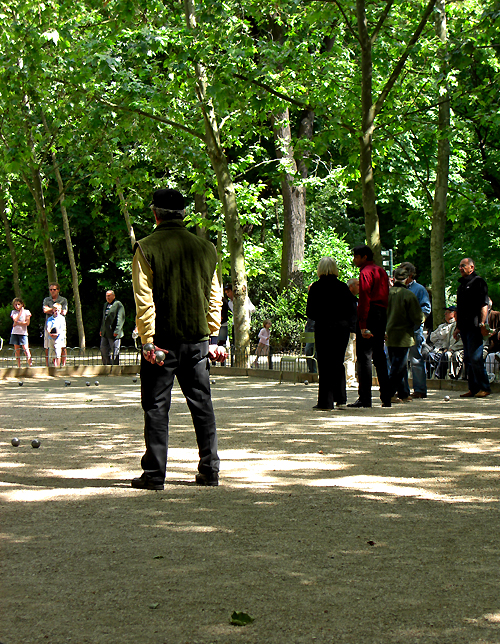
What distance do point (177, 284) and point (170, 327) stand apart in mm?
320

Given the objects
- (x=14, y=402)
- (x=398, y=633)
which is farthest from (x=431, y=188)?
(x=398, y=633)

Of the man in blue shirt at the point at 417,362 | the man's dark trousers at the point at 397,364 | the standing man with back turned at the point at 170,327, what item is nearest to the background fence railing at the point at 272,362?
the man in blue shirt at the point at 417,362

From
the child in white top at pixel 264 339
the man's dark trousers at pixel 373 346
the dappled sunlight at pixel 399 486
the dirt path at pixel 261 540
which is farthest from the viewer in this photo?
the child in white top at pixel 264 339

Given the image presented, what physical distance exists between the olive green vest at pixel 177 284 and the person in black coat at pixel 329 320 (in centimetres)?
547

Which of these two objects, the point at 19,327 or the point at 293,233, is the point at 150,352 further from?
the point at 293,233

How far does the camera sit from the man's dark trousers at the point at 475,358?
14.0 meters

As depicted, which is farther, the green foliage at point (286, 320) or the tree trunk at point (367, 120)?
the green foliage at point (286, 320)

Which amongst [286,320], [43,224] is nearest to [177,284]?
[286,320]

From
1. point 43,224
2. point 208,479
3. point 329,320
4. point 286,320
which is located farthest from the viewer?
point 43,224

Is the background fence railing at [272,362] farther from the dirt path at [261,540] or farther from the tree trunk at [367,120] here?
the dirt path at [261,540]

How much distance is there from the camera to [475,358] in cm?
1425

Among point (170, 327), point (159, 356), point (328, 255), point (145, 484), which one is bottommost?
point (145, 484)

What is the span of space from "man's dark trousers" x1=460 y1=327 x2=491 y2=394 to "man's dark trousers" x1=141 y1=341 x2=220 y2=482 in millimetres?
7918

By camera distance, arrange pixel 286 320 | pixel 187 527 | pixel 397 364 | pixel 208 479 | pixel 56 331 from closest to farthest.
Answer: pixel 187 527
pixel 208 479
pixel 397 364
pixel 56 331
pixel 286 320
